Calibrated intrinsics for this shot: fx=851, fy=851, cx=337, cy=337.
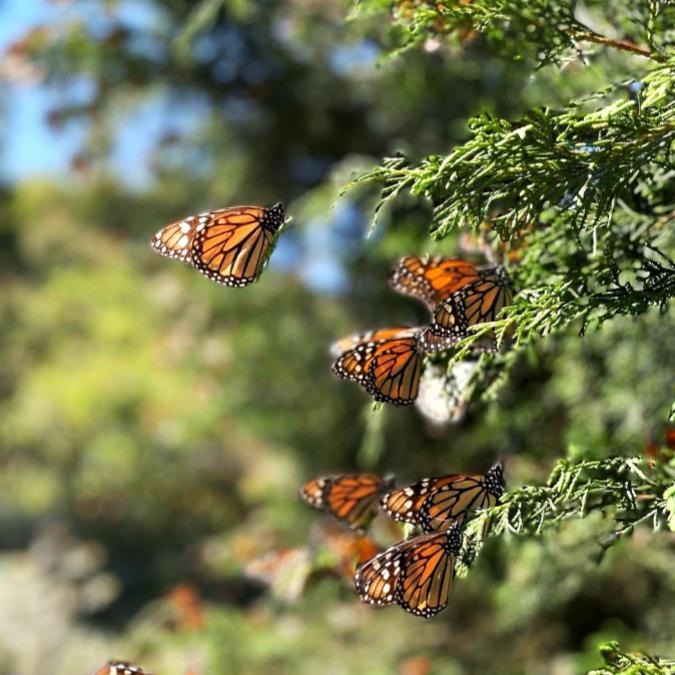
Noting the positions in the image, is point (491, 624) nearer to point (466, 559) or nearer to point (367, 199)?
point (367, 199)

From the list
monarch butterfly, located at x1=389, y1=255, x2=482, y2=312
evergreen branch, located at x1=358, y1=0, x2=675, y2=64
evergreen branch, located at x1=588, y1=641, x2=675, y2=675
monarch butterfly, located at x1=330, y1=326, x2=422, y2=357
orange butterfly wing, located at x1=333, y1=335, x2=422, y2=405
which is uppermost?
evergreen branch, located at x1=358, y1=0, x2=675, y2=64

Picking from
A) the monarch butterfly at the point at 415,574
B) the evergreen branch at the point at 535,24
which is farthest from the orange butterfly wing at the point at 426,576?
the evergreen branch at the point at 535,24

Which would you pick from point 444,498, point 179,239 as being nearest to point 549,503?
point 444,498

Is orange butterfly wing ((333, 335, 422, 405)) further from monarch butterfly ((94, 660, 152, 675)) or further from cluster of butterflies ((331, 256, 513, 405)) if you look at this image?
monarch butterfly ((94, 660, 152, 675))

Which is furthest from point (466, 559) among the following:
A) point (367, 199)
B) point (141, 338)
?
point (141, 338)

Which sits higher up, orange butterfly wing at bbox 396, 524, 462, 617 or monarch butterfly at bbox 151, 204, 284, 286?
monarch butterfly at bbox 151, 204, 284, 286

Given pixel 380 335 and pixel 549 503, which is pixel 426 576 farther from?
pixel 380 335

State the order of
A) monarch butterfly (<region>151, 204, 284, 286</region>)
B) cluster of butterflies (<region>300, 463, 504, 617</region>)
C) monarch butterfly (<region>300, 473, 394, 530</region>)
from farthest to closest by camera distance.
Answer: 1. monarch butterfly (<region>300, 473, 394, 530</region>)
2. monarch butterfly (<region>151, 204, 284, 286</region>)
3. cluster of butterflies (<region>300, 463, 504, 617</region>)

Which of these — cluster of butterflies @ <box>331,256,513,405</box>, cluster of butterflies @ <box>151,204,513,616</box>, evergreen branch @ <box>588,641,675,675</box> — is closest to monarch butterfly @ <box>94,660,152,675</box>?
cluster of butterflies @ <box>151,204,513,616</box>

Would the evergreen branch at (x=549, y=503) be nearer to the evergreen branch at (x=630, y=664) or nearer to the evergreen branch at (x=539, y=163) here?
the evergreen branch at (x=630, y=664)
